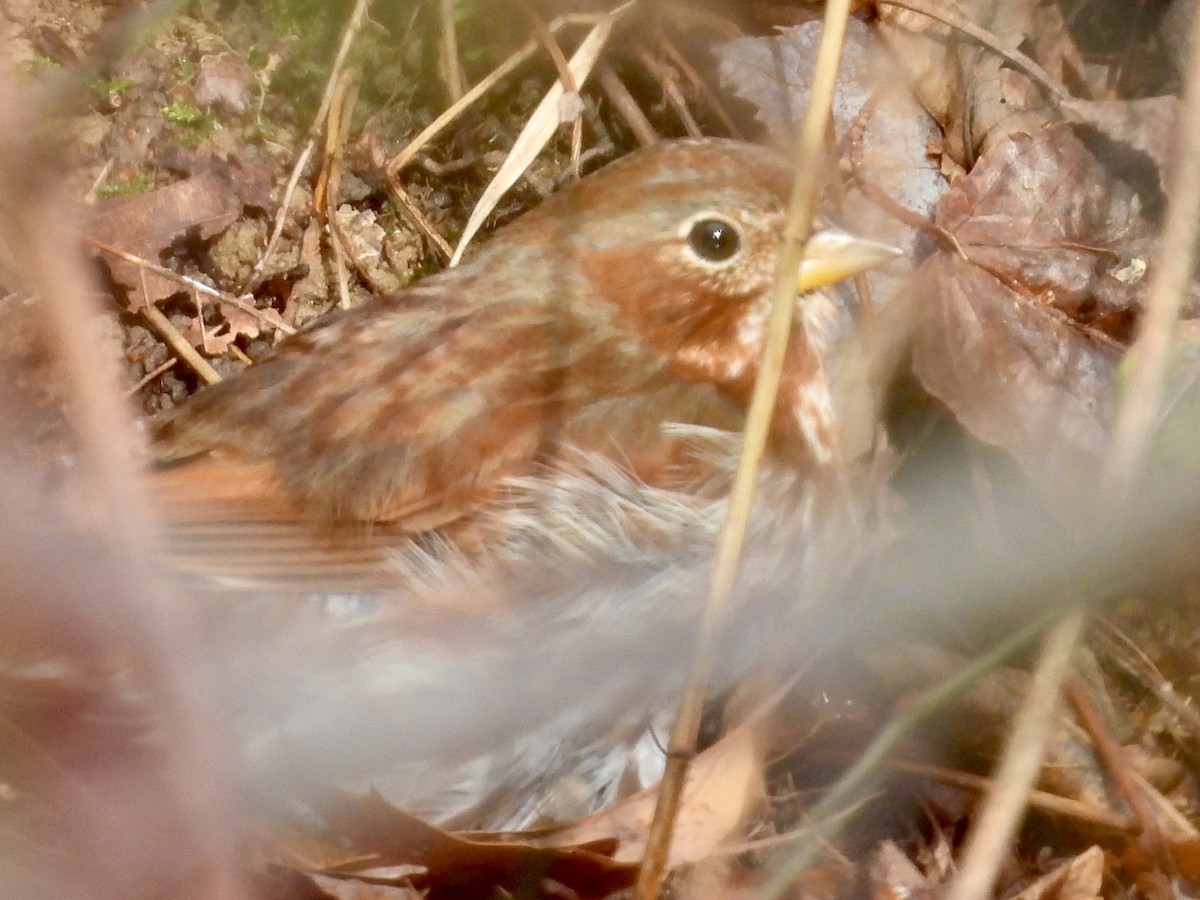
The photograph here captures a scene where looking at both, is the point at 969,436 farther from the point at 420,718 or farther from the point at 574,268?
the point at 420,718

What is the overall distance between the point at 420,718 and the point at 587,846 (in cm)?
38

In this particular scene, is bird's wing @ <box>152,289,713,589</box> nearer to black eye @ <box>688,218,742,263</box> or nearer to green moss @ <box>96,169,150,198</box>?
black eye @ <box>688,218,742,263</box>

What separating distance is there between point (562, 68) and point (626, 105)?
0.55ft

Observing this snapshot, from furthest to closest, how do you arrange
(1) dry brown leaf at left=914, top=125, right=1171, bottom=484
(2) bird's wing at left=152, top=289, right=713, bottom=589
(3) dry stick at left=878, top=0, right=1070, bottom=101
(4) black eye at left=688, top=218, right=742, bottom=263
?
(3) dry stick at left=878, top=0, right=1070, bottom=101 → (1) dry brown leaf at left=914, top=125, right=1171, bottom=484 → (4) black eye at left=688, top=218, right=742, bottom=263 → (2) bird's wing at left=152, top=289, right=713, bottom=589

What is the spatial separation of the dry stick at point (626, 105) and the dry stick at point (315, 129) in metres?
0.58

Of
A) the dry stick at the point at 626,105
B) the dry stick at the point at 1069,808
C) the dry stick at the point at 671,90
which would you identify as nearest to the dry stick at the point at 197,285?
the dry stick at the point at 626,105

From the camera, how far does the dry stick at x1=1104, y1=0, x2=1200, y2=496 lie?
1.45 meters

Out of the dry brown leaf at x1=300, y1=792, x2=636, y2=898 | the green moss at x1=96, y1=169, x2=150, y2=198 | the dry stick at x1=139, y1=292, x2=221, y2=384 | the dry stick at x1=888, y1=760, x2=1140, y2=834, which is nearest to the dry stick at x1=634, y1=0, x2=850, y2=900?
the dry brown leaf at x1=300, y1=792, x2=636, y2=898

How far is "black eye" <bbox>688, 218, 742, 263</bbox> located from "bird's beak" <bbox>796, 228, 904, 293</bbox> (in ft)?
0.45

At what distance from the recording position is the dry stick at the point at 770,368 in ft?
4.57

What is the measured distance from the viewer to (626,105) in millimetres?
2746

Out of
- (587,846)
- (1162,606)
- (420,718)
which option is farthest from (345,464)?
(1162,606)

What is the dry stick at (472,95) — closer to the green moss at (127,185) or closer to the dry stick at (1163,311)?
the green moss at (127,185)

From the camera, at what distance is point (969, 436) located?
2.38 meters
